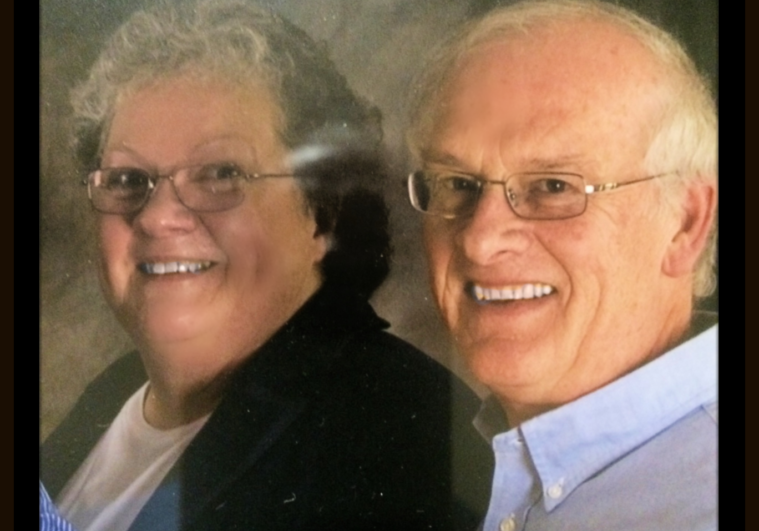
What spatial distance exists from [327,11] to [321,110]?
17 centimetres

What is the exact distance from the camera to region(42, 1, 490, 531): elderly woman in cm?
139

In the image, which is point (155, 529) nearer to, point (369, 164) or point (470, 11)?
point (369, 164)

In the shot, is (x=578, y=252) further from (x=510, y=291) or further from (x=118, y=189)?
(x=118, y=189)

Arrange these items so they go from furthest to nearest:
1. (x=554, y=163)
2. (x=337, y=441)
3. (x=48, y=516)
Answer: (x=48, y=516)
(x=337, y=441)
(x=554, y=163)

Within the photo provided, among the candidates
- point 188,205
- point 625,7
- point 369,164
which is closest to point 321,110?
point 369,164

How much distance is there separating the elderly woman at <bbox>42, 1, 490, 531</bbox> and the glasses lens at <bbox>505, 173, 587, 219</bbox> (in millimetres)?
231

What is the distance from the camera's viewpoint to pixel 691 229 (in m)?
1.35

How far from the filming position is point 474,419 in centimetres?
Result: 137

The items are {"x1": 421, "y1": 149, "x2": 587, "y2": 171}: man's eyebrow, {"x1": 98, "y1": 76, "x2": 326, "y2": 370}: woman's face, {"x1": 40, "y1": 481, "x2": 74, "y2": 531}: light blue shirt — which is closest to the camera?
{"x1": 421, "y1": 149, "x2": 587, "y2": 171}: man's eyebrow

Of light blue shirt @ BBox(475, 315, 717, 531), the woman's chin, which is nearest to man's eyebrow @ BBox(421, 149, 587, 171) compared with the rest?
light blue shirt @ BBox(475, 315, 717, 531)

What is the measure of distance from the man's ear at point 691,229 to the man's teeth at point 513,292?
0.20 meters

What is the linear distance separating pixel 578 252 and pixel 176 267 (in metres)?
0.67

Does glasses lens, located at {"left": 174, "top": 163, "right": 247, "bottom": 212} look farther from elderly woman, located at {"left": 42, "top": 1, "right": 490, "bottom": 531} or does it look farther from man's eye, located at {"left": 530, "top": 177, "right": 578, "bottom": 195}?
man's eye, located at {"left": 530, "top": 177, "right": 578, "bottom": 195}

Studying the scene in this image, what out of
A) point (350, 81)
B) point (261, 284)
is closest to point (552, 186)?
point (350, 81)
